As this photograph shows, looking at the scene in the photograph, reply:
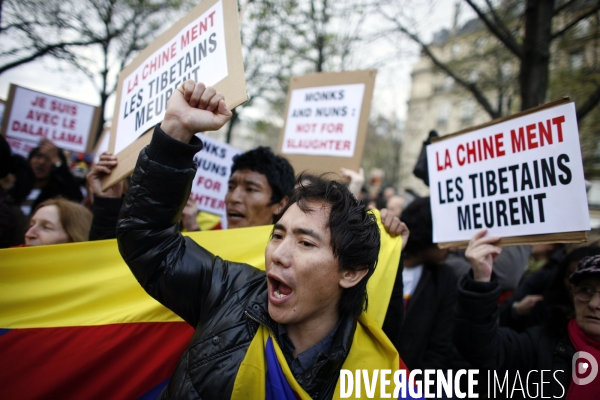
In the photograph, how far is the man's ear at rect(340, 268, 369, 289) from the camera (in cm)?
169

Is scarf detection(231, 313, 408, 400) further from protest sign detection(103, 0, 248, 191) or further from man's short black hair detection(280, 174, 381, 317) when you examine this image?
protest sign detection(103, 0, 248, 191)

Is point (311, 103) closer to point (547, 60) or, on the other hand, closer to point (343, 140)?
point (343, 140)

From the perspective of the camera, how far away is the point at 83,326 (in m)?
1.97

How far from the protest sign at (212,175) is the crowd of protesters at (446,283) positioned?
500 millimetres

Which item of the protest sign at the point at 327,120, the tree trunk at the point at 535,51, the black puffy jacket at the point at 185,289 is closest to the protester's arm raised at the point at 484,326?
the black puffy jacket at the point at 185,289

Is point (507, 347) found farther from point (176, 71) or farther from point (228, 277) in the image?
point (176, 71)

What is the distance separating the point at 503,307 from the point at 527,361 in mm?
1101

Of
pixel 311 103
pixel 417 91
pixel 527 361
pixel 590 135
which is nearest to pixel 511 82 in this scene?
pixel 590 135

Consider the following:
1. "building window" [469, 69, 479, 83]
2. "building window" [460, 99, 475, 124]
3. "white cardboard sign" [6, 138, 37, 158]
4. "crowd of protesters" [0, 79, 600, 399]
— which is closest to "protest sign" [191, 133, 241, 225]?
"crowd of protesters" [0, 79, 600, 399]

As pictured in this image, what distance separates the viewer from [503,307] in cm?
318

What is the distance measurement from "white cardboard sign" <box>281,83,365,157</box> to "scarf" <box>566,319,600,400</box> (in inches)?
80.3

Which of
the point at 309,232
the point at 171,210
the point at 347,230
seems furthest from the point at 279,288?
the point at 171,210

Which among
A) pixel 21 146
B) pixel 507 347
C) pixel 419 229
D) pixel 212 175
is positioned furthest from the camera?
pixel 21 146

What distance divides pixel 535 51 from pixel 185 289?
14.1 feet
